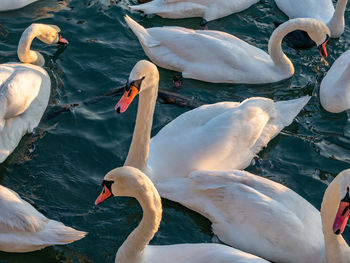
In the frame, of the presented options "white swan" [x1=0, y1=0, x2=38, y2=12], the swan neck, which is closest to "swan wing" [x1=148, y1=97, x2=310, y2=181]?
the swan neck

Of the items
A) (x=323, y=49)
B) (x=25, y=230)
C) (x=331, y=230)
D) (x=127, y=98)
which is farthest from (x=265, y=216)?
(x=323, y=49)

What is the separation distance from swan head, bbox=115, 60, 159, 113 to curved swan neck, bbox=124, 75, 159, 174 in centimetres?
5

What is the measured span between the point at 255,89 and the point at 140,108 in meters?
2.96

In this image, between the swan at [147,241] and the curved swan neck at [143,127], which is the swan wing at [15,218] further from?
the curved swan neck at [143,127]

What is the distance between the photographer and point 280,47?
1039cm

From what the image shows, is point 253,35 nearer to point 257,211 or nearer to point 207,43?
point 207,43

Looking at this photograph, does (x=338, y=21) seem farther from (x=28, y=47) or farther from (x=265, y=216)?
(x=265, y=216)

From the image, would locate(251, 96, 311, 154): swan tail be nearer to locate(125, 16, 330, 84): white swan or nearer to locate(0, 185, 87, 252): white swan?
locate(125, 16, 330, 84): white swan

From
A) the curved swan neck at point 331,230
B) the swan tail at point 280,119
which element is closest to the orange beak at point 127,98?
the swan tail at point 280,119

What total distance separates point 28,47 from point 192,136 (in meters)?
3.26

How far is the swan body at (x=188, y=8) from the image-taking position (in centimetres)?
1147

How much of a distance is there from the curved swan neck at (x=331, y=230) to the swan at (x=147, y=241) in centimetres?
74

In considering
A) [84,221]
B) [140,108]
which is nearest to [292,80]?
[140,108]

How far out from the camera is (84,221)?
7.96 meters
